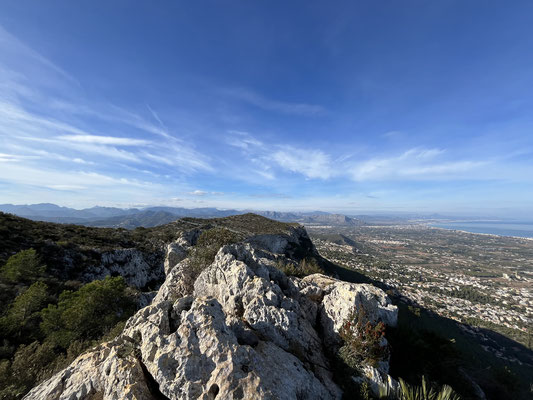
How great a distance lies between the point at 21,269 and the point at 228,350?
2514 cm

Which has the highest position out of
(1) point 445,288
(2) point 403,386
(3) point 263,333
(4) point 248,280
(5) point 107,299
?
(4) point 248,280

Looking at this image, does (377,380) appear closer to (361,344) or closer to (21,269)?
(361,344)

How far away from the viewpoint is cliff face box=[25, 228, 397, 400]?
5.13 metres

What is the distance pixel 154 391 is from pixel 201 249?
8.95 meters

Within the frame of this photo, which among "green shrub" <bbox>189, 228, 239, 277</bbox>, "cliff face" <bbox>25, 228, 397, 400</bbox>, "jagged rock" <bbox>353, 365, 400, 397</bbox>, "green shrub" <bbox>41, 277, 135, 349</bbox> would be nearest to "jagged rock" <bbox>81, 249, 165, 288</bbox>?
"green shrub" <bbox>41, 277, 135, 349</bbox>

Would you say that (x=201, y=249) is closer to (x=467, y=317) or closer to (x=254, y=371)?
(x=254, y=371)

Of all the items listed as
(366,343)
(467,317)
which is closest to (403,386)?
(366,343)

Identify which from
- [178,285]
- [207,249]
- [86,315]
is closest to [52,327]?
[86,315]

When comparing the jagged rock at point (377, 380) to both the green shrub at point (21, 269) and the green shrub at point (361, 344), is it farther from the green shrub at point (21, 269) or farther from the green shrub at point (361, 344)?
the green shrub at point (21, 269)

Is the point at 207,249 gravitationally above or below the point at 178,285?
above

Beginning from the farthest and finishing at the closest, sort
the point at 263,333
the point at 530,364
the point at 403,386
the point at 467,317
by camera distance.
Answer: the point at 467,317, the point at 530,364, the point at 263,333, the point at 403,386

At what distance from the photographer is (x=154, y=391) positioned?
5297 mm

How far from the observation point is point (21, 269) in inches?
722

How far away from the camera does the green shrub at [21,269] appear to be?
57.9 ft
